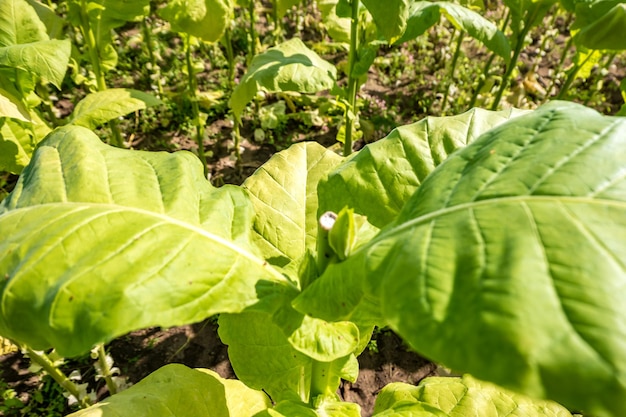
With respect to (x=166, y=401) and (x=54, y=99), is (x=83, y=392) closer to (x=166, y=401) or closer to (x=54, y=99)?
(x=166, y=401)

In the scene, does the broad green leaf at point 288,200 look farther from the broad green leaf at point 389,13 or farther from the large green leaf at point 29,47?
the large green leaf at point 29,47

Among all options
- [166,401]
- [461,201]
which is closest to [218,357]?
[166,401]

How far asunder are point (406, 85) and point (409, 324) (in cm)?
394

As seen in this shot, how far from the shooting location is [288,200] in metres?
1.58

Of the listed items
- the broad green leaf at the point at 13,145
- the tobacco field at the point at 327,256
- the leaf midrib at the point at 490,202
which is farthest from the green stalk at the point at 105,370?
the leaf midrib at the point at 490,202

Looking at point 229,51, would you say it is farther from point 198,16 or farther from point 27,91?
point 27,91

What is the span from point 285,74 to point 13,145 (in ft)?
4.20

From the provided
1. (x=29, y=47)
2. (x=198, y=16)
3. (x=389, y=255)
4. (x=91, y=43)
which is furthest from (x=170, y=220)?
(x=91, y=43)

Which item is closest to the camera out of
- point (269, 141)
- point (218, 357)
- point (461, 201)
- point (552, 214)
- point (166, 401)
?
point (552, 214)

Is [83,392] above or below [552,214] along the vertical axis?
below

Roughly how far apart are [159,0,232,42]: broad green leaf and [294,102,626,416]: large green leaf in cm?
193

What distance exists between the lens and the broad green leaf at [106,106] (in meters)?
2.16

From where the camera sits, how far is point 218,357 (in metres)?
2.44

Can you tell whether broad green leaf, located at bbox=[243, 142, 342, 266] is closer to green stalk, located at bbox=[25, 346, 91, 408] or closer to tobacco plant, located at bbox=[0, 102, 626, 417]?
tobacco plant, located at bbox=[0, 102, 626, 417]
